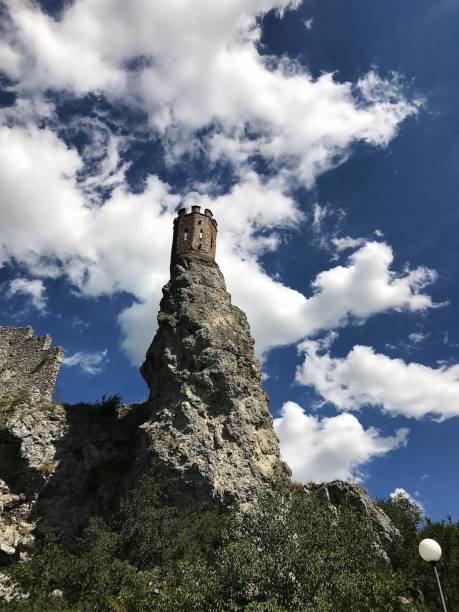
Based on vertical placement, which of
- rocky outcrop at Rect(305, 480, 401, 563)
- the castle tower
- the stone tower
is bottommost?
rocky outcrop at Rect(305, 480, 401, 563)

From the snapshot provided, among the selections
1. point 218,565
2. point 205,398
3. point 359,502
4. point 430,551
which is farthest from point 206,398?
point 430,551

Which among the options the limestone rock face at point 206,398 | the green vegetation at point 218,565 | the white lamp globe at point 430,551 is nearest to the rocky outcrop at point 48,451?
the green vegetation at point 218,565

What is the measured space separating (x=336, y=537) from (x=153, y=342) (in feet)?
74.7

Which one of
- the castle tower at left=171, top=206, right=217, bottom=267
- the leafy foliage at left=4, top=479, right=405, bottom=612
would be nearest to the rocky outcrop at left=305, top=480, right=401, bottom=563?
the leafy foliage at left=4, top=479, right=405, bottom=612

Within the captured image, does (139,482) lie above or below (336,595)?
above

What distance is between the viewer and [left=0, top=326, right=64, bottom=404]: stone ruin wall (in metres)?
41.1

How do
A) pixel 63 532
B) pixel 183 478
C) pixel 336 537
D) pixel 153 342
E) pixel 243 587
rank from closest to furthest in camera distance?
pixel 243 587 → pixel 336 537 → pixel 183 478 → pixel 63 532 → pixel 153 342

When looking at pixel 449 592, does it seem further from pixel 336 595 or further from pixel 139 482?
pixel 139 482

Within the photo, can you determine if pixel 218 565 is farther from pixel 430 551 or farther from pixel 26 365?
pixel 26 365

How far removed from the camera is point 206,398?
36594 mm

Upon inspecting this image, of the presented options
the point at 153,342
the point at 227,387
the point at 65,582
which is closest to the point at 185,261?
the point at 153,342

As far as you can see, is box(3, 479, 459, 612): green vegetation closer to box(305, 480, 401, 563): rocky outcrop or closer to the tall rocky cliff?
the tall rocky cliff

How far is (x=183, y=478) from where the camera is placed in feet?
105

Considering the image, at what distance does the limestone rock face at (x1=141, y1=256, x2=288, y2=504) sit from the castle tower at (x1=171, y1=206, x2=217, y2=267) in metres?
2.37
